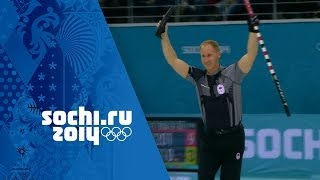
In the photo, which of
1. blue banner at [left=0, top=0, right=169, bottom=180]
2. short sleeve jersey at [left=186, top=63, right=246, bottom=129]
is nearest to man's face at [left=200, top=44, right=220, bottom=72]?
short sleeve jersey at [left=186, top=63, right=246, bottom=129]

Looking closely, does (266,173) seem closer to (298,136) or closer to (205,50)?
(298,136)

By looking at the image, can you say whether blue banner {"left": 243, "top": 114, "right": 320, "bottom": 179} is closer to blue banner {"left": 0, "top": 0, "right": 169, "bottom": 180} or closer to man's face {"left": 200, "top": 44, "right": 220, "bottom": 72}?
blue banner {"left": 0, "top": 0, "right": 169, "bottom": 180}

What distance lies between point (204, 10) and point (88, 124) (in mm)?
2449

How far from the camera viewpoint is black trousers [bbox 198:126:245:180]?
6.40m

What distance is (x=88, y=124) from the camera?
7664mm

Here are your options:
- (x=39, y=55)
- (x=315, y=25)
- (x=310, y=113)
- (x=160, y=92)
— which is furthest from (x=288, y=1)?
(x=39, y=55)

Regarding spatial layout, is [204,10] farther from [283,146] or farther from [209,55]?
[209,55]

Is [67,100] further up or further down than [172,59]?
further down

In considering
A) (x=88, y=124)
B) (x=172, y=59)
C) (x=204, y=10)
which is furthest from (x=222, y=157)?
(x=204, y=10)

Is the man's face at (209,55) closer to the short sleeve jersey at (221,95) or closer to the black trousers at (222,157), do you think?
the short sleeve jersey at (221,95)

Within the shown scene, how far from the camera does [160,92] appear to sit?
9305 mm

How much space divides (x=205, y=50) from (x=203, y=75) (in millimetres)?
280

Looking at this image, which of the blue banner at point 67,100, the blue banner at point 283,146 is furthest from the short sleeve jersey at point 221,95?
the blue banner at point 283,146

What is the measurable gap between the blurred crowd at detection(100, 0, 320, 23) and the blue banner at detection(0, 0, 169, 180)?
1724 mm
